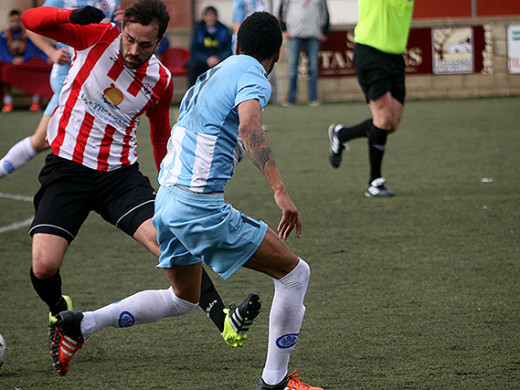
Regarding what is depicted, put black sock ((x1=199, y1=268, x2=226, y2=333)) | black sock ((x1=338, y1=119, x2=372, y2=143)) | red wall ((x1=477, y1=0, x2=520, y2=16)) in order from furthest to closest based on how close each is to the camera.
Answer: red wall ((x1=477, y1=0, x2=520, y2=16)), black sock ((x1=338, y1=119, x2=372, y2=143)), black sock ((x1=199, y1=268, x2=226, y2=333))

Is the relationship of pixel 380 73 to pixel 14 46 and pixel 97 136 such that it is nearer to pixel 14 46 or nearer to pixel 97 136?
pixel 97 136

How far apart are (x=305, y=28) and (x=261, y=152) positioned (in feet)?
46.0

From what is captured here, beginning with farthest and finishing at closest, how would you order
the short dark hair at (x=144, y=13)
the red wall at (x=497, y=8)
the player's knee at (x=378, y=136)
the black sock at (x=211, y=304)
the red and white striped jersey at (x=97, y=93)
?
1. the red wall at (x=497, y=8)
2. the player's knee at (x=378, y=136)
3. the red and white striped jersey at (x=97, y=93)
4. the black sock at (x=211, y=304)
5. the short dark hair at (x=144, y=13)

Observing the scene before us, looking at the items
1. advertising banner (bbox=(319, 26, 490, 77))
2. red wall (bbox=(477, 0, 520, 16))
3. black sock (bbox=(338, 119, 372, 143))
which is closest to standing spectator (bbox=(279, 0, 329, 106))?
advertising banner (bbox=(319, 26, 490, 77))

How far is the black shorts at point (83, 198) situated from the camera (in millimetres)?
4227

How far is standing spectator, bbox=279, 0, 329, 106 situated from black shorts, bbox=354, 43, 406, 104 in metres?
9.14

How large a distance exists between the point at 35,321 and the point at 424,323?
206cm

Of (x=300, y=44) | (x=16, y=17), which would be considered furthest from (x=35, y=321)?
(x=16, y=17)

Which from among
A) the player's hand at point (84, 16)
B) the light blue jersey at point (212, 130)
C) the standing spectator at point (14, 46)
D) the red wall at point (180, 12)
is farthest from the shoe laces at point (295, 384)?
the red wall at point (180, 12)

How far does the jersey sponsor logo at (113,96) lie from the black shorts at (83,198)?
336 millimetres

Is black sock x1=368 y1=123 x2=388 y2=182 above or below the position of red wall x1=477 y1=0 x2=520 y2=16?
below

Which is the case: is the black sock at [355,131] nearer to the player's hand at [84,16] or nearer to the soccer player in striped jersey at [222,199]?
the player's hand at [84,16]

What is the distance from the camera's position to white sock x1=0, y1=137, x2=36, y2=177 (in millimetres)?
7116

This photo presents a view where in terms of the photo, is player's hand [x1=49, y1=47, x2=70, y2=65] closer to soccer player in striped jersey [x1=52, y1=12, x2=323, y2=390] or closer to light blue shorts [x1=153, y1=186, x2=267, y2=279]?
soccer player in striped jersey [x1=52, y1=12, x2=323, y2=390]
